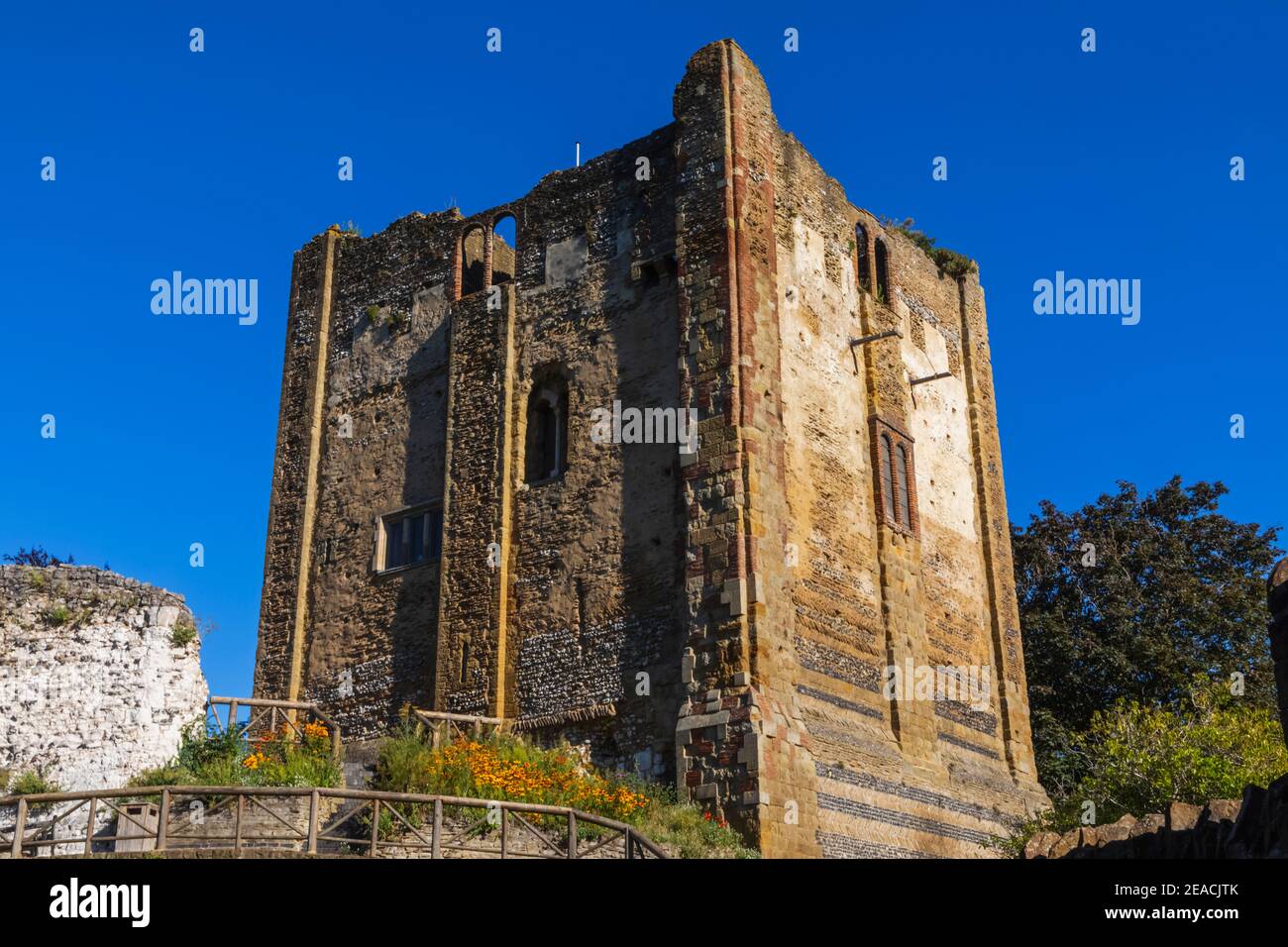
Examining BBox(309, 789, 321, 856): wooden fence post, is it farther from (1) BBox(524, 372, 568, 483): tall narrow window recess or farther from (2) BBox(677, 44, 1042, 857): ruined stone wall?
(1) BBox(524, 372, 568, 483): tall narrow window recess

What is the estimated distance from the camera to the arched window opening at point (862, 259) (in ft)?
77.6

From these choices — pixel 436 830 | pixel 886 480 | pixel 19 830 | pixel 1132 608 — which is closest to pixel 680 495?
pixel 886 480

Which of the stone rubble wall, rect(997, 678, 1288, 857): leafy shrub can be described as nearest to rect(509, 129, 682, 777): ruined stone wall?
rect(997, 678, 1288, 857): leafy shrub

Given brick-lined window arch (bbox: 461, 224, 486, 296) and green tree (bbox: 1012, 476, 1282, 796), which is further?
green tree (bbox: 1012, 476, 1282, 796)

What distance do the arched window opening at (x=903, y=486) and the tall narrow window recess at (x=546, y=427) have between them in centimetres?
542

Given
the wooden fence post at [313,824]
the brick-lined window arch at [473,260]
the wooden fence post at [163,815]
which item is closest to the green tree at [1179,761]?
the wooden fence post at [313,824]

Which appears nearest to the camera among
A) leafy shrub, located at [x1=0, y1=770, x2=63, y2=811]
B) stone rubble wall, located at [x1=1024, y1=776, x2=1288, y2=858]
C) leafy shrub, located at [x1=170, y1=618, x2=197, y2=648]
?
stone rubble wall, located at [x1=1024, y1=776, x2=1288, y2=858]

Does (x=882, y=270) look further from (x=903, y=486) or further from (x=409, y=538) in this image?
(x=409, y=538)

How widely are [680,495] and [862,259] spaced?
6827 millimetres

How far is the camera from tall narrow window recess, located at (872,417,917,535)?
22.0 metres

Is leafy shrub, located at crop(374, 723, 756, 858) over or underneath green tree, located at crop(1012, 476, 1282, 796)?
underneath

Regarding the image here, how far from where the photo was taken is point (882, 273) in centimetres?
2438

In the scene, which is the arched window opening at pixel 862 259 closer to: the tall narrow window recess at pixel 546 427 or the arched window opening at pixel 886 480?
the arched window opening at pixel 886 480
